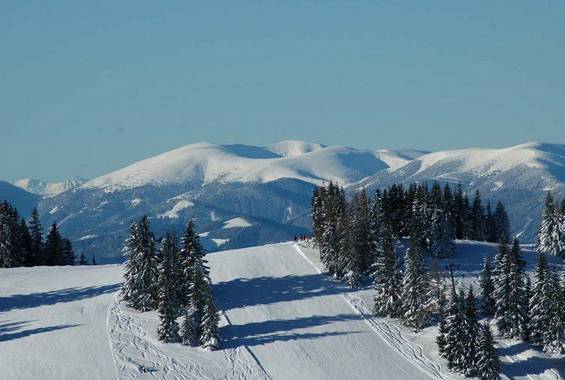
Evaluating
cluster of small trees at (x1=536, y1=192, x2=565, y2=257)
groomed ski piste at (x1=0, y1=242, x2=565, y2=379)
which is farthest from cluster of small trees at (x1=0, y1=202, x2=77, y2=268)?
cluster of small trees at (x1=536, y1=192, x2=565, y2=257)

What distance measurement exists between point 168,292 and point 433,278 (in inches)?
1346

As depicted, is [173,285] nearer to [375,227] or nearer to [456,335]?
[456,335]

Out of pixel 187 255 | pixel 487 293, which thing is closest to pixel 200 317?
pixel 187 255

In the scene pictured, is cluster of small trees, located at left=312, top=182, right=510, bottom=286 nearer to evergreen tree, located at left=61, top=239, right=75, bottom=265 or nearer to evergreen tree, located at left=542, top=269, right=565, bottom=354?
evergreen tree, located at left=542, top=269, right=565, bottom=354

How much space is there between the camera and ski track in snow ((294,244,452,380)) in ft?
309

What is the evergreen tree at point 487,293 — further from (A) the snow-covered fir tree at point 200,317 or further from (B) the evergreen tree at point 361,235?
(A) the snow-covered fir tree at point 200,317

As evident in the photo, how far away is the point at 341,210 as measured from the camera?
412 ft

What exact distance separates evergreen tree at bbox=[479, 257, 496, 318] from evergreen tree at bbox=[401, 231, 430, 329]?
803 cm

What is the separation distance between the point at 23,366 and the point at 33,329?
39.7 ft

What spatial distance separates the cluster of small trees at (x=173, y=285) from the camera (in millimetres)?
94250

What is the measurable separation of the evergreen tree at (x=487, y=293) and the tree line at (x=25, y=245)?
68901 millimetres

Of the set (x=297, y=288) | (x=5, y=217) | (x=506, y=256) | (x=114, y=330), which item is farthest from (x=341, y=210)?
(x=5, y=217)

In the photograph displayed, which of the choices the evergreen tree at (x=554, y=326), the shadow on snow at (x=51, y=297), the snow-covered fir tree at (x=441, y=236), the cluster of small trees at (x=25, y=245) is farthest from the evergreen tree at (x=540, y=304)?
the cluster of small trees at (x=25, y=245)

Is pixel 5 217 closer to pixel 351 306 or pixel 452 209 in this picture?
pixel 351 306
